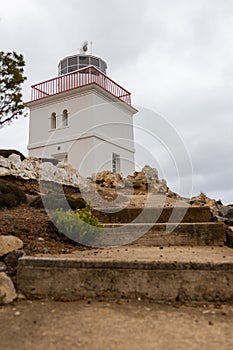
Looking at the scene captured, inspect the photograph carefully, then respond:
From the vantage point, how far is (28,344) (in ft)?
5.60

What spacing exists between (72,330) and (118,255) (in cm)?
139

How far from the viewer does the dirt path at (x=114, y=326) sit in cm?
170

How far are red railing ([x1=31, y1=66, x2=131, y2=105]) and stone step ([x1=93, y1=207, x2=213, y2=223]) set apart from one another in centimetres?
1075

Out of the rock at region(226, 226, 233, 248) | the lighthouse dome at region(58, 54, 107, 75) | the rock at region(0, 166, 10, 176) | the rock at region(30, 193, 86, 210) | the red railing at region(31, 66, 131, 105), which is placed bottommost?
the rock at region(226, 226, 233, 248)

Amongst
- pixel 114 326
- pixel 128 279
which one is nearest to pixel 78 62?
pixel 128 279

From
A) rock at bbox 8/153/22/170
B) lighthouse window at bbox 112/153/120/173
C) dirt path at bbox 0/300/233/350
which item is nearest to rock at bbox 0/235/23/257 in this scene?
dirt path at bbox 0/300/233/350

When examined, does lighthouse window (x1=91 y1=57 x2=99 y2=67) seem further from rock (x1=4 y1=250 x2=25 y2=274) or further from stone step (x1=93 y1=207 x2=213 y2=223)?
rock (x1=4 y1=250 x2=25 y2=274)

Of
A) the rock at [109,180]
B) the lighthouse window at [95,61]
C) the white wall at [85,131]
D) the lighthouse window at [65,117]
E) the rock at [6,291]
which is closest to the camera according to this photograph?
the rock at [6,291]

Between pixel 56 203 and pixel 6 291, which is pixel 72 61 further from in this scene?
pixel 6 291

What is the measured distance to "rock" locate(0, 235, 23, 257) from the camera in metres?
2.91

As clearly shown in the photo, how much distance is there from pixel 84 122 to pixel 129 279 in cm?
1243

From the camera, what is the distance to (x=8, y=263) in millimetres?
2811

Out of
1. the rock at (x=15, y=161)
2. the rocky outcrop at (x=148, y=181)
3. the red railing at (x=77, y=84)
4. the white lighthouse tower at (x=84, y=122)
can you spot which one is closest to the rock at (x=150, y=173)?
the rocky outcrop at (x=148, y=181)

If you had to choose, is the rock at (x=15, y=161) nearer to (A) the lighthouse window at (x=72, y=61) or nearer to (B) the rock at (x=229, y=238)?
(B) the rock at (x=229, y=238)
